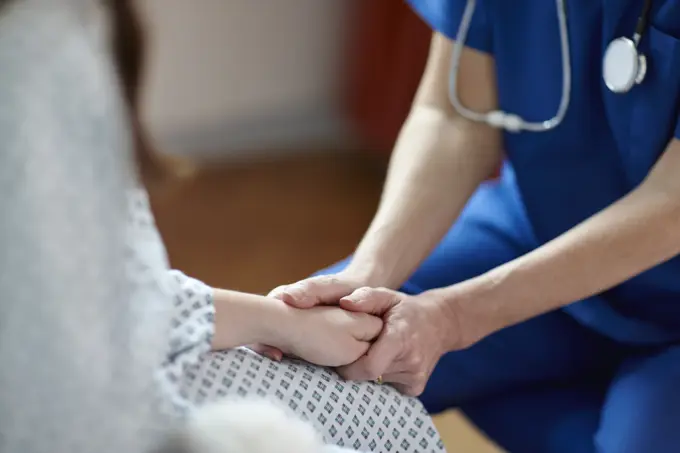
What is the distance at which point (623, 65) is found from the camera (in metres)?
0.92

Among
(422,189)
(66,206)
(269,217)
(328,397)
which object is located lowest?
(269,217)

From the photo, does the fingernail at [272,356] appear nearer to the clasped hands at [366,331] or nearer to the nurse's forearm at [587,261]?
the clasped hands at [366,331]

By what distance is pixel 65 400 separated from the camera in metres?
0.46

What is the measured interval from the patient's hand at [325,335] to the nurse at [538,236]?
1 cm

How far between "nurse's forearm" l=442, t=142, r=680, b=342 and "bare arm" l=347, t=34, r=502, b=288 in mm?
104

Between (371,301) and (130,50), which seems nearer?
(130,50)

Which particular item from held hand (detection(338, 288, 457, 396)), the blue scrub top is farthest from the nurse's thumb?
the blue scrub top

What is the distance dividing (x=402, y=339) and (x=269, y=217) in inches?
55.1

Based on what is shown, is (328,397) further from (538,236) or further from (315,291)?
(538,236)

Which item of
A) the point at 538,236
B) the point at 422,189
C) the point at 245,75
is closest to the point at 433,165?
the point at 422,189

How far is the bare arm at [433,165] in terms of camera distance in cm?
103

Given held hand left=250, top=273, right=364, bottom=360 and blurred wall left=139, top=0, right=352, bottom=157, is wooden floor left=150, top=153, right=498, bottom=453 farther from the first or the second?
held hand left=250, top=273, right=364, bottom=360

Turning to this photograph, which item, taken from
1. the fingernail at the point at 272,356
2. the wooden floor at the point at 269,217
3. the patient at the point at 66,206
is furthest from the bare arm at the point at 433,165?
the wooden floor at the point at 269,217

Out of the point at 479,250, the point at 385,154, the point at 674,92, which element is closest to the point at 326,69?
the point at 385,154
